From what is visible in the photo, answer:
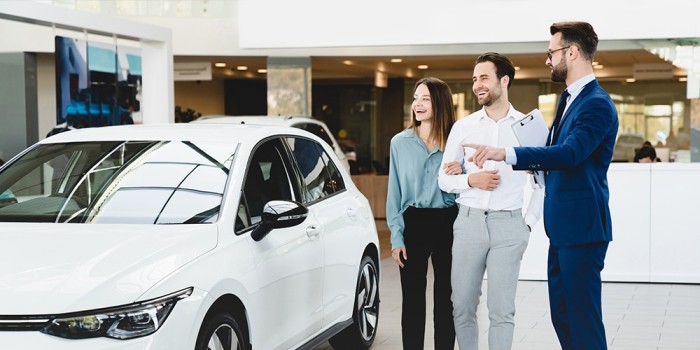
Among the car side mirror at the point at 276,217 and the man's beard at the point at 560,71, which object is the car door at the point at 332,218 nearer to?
the car side mirror at the point at 276,217

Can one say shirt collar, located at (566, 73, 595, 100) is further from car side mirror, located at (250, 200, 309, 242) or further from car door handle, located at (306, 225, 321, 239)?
car door handle, located at (306, 225, 321, 239)

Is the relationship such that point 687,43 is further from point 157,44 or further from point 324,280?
point 324,280

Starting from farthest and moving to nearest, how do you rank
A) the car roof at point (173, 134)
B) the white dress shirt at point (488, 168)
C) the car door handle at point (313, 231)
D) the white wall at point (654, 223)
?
the white wall at point (654, 223)
the car door handle at point (313, 231)
the car roof at point (173, 134)
the white dress shirt at point (488, 168)

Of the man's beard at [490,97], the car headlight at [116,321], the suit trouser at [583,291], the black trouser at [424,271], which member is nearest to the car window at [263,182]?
the black trouser at [424,271]

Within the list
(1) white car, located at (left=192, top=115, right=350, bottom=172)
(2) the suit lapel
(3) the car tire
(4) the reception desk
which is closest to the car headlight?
(3) the car tire

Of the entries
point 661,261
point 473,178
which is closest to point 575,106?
point 473,178

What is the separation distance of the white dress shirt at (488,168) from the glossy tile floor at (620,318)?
222 cm

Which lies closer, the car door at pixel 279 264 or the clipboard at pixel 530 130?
Result: the car door at pixel 279 264

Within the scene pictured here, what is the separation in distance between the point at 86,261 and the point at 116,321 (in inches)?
14.1

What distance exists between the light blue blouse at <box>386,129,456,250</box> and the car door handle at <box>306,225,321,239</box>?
427 mm

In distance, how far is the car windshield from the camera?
542 cm

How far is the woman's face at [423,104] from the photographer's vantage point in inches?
252

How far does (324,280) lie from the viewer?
6.51 meters

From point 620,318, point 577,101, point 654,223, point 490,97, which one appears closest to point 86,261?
point 577,101
